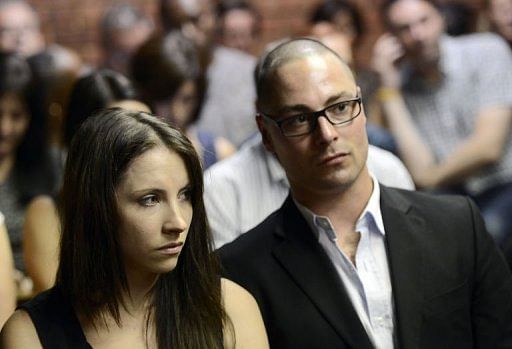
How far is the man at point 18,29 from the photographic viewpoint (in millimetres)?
5285

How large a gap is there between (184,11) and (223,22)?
438mm

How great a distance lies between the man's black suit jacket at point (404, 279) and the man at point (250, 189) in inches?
21.2

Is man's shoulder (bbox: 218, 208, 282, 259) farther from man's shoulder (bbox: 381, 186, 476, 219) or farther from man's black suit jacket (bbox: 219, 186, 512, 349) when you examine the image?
man's shoulder (bbox: 381, 186, 476, 219)

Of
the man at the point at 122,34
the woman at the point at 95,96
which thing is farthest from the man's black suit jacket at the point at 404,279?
the man at the point at 122,34

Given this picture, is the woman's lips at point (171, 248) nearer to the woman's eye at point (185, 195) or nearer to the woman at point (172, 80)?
the woman's eye at point (185, 195)

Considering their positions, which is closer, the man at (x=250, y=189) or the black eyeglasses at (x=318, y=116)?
the black eyeglasses at (x=318, y=116)

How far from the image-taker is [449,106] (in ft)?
15.0

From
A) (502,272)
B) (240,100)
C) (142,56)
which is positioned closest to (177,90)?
(142,56)

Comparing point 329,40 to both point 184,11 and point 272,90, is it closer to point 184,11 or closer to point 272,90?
point 184,11

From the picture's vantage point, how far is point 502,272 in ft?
8.20

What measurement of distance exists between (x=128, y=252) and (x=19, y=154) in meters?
2.04

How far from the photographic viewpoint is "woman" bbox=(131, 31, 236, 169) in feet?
12.4

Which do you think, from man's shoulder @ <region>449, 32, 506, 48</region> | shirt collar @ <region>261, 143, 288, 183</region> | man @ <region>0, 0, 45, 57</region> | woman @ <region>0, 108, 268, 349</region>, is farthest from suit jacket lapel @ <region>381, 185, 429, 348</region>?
man @ <region>0, 0, 45, 57</region>

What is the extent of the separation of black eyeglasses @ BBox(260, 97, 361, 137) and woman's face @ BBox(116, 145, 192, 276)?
1.36 feet
